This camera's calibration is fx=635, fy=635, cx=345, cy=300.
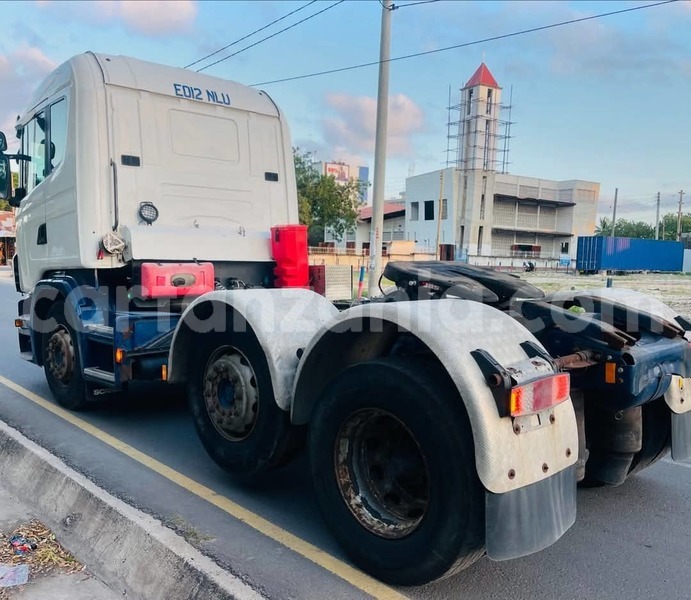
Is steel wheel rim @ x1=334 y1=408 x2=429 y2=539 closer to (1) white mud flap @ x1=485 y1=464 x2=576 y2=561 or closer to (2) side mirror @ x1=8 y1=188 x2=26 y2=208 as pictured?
(1) white mud flap @ x1=485 y1=464 x2=576 y2=561

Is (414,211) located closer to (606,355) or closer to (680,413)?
(680,413)

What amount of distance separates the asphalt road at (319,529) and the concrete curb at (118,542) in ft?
0.82

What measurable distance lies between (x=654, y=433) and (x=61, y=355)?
4929mm

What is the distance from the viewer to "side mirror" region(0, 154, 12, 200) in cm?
627

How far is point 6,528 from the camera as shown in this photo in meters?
3.63

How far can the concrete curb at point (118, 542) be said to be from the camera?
2842mm

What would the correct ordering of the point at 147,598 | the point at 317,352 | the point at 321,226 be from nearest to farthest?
the point at 147,598 < the point at 317,352 < the point at 321,226

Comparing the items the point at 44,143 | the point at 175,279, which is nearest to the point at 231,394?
the point at 175,279

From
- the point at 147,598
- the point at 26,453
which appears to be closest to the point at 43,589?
the point at 147,598

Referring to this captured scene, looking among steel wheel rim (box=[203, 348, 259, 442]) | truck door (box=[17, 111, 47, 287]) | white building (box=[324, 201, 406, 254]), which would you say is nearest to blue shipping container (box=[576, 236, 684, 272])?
white building (box=[324, 201, 406, 254])

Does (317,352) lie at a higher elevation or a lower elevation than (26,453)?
higher

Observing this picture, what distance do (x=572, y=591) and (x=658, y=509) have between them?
4.43ft

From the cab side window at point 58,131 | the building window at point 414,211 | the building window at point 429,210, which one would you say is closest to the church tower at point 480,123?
the building window at point 414,211

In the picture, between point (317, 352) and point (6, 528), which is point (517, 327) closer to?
point (317, 352)
